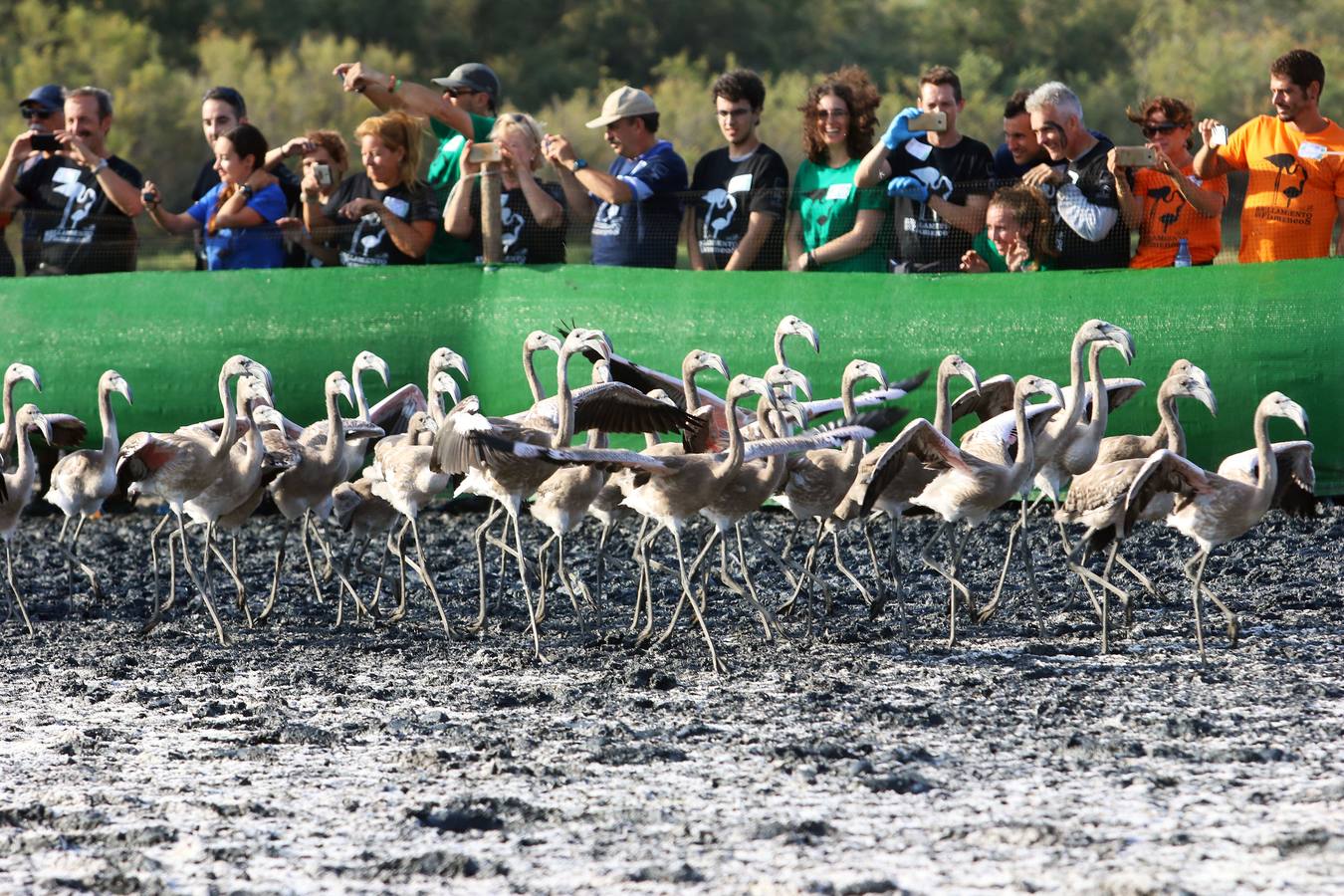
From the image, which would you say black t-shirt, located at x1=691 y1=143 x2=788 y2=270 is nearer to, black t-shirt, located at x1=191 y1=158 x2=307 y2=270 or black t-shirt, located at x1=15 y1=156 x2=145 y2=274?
black t-shirt, located at x1=191 y1=158 x2=307 y2=270

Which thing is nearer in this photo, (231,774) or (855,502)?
(231,774)

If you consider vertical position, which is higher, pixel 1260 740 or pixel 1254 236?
pixel 1254 236

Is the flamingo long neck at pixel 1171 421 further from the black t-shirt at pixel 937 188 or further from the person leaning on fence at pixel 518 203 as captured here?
the person leaning on fence at pixel 518 203

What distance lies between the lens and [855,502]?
28.3 feet

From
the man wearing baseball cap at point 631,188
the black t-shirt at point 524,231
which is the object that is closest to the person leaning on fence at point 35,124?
the black t-shirt at point 524,231

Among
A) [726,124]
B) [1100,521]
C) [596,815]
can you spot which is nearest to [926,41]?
[726,124]

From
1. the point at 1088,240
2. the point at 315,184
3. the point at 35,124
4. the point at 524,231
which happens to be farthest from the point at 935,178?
the point at 35,124

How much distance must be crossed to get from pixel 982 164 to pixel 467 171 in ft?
9.88

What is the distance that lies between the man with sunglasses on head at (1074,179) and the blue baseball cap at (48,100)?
6.56 m

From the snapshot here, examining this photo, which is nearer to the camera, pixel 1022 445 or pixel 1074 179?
pixel 1022 445

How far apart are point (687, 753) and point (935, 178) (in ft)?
16.6

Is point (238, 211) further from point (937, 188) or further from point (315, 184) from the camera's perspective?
point (937, 188)

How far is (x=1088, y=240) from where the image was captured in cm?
1024

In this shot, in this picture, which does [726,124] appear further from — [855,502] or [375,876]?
[375,876]
